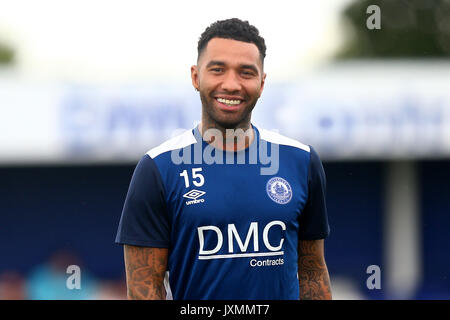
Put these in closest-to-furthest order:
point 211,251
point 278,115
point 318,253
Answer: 1. point 211,251
2. point 318,253
3. point 278,115

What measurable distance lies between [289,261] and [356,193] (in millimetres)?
8518

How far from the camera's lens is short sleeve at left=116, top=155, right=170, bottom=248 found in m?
3.09

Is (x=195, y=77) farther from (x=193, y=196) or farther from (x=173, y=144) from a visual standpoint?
(x=193, y=196)

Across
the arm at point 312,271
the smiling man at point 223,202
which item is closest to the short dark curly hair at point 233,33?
the smiling man at point 223,202

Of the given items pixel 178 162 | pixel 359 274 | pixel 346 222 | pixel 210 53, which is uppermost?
pixel 210 53

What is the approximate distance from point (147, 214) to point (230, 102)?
2.37 feet

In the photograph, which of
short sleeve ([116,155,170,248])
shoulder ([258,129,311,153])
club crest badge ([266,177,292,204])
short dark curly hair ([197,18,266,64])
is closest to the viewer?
short sleeve ([116,155,170,248])

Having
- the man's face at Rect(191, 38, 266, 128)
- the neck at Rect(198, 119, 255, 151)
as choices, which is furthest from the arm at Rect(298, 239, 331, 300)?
the man's face at Rect(191, 38, 266, 128)

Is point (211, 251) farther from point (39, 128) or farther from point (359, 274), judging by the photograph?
point (359, 274)

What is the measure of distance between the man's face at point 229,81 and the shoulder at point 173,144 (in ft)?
0.50

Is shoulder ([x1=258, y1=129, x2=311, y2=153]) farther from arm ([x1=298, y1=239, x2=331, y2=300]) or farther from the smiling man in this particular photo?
arm ([x1=298, y1=239, x2=331, y2=300])

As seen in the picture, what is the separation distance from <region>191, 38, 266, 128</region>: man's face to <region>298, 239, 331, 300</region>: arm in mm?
799

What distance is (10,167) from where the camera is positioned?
36.7ft

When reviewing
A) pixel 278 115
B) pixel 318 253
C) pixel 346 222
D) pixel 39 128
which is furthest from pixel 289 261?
pixel 346 222
